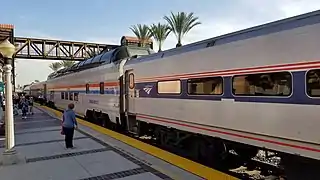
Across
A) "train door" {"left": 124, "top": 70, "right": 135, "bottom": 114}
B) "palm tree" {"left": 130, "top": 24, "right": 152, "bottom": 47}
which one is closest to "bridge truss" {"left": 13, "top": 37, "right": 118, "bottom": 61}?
"palm tree" {"left": 130, "top": 24, "right": 152, "bottom": 47}

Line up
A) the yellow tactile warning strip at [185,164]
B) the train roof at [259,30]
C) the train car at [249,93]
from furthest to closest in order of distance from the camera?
the yellow tactile warning strip at [185,164] < the train roof at [259,30] < the train car at [249,93]

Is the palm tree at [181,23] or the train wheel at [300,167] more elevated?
the palm tree at [181,23]

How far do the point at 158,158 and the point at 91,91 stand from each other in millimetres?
9384

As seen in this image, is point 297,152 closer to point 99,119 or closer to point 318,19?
point 318,19

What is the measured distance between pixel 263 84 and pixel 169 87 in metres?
3.58

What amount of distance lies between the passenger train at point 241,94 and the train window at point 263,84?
16 mm

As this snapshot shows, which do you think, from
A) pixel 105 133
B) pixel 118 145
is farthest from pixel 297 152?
pixel 105 133

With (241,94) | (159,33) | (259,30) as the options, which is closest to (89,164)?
(241,94)

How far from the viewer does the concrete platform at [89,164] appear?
6.60 meters

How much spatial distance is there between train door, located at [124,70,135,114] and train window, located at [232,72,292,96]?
231 inches

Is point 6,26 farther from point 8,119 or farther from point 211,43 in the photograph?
point 211,43

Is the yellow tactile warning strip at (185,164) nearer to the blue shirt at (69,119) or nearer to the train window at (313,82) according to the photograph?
the blue shirt at (69,119)

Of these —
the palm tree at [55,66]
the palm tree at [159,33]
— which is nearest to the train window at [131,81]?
the palm tree at [159,33]

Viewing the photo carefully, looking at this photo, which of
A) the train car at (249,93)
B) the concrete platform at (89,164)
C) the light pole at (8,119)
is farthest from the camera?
the light pole at (8,119)
